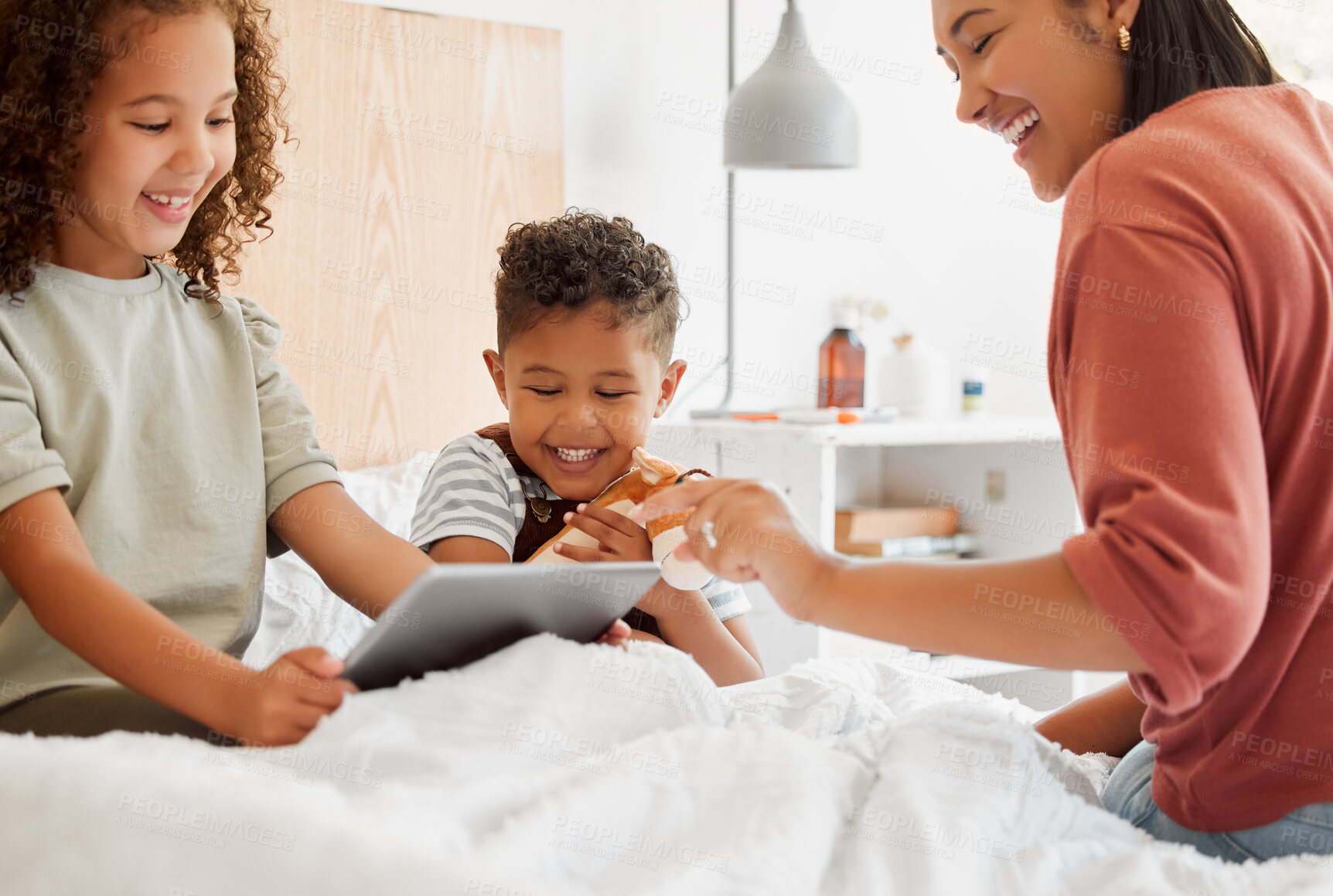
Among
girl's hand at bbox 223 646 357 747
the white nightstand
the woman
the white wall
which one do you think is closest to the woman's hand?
the woman

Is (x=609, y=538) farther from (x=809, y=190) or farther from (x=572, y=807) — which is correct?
(x=809, y=190)

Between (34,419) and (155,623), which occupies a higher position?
(34,419)

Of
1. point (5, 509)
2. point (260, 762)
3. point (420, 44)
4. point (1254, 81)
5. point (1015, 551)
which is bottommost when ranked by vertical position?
point (1015, 551)

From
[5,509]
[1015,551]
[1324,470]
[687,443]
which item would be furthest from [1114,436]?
[1015,551]

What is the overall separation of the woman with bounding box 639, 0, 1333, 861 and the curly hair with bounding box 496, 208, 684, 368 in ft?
1.57

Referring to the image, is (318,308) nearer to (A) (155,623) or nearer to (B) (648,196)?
(B) (648,196)

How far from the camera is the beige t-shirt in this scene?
0.90 m

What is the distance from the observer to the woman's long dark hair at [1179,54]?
0.76 metres

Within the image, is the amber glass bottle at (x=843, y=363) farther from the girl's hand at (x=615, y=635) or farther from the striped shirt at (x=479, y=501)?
the girl's hand at (x=615, y=635)

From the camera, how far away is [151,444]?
98 cm

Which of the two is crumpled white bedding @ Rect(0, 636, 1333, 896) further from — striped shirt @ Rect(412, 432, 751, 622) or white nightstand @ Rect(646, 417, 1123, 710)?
white nightstand @ Rect(646, 417, 1123, 710)

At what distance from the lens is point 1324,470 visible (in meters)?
0.63

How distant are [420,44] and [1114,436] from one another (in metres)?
1.68

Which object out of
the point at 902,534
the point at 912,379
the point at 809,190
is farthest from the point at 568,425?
the point at 809,190
